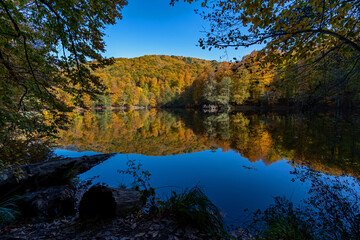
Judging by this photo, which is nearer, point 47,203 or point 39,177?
point 47,203

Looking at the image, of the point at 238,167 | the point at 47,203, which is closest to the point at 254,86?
the point at 238,167

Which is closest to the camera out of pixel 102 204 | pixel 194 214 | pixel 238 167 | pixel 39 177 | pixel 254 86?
pixel 194 214

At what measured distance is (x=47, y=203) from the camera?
4.29 metres

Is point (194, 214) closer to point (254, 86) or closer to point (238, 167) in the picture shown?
point (238, 167)

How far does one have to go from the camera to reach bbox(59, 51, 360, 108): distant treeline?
337 cm

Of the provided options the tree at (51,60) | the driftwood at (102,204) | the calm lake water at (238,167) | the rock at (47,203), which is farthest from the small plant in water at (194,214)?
the tree at (51,60)

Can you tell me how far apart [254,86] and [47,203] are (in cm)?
3479

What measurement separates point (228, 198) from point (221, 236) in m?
2.38

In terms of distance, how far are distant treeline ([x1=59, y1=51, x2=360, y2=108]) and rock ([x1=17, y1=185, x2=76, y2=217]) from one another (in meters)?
4.35

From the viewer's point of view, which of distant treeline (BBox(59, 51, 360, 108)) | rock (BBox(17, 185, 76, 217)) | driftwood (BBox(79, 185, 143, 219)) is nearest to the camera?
distant treeline (BBox(59, 51, 360, 108))

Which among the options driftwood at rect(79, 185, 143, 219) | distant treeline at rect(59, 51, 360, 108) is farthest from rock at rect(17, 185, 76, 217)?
distant treeline at rect(59, 51, 360, 108)

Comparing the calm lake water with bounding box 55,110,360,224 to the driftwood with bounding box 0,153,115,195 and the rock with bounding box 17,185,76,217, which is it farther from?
the rock with bounding box 17,185,76,217

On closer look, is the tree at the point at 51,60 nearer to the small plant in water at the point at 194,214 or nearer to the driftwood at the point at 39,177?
the driftwood at the point at 39,177

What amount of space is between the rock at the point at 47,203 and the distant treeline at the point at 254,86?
4352 mm
